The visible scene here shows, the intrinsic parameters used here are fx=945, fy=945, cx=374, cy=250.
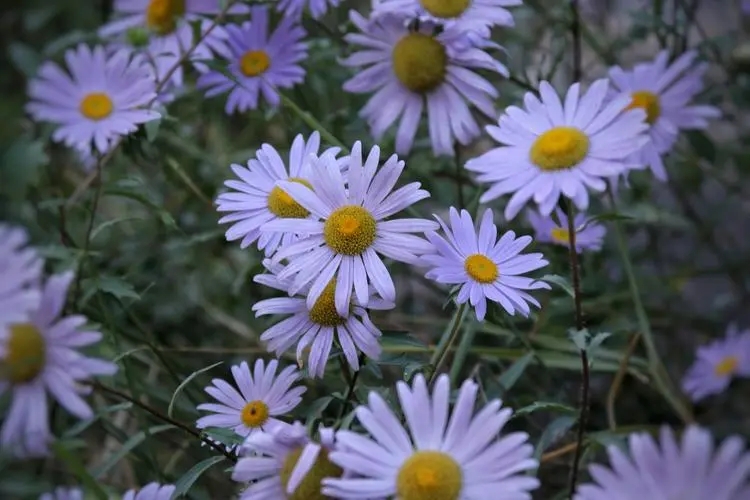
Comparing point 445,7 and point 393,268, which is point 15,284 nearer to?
point 445,7

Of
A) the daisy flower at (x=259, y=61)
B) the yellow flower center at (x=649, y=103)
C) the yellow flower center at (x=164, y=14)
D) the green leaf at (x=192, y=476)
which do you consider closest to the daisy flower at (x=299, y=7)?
the daisy flower at (x=259, y=61)

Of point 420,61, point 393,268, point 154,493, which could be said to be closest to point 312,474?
point 154,493

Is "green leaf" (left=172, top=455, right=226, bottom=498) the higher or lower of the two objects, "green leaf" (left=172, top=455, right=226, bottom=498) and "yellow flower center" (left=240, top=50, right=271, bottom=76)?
the lower

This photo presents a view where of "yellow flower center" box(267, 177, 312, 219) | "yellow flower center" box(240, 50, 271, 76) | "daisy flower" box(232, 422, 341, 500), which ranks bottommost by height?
"daisy flower" box(232, 422, 341, 500)

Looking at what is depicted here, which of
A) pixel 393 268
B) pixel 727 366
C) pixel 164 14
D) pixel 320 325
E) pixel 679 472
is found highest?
pixel 164 14

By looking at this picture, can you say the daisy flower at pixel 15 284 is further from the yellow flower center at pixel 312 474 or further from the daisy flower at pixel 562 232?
the daisy flower at pixel 562 232

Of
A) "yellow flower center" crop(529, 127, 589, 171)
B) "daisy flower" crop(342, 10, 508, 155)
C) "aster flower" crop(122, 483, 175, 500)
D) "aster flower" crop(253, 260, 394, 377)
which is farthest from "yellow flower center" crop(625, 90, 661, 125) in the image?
"aster flower" crop(122, 483, 175, 500)

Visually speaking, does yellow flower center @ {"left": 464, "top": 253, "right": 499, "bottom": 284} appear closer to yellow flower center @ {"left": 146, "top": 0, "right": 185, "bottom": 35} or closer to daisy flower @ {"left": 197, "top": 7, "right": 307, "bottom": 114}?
daisy flower @ {"left": 197, "top": 7, "right": 307, "bottom": 114}
